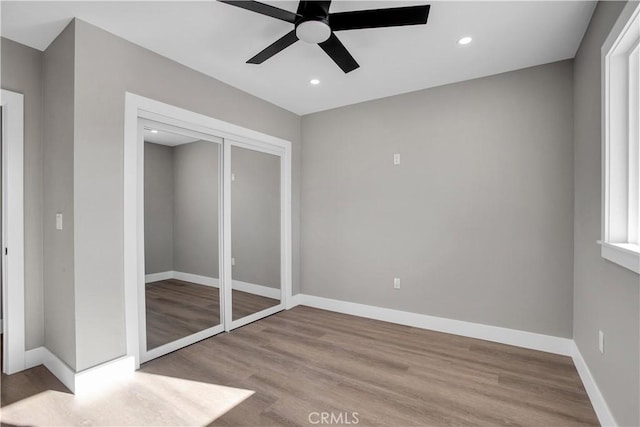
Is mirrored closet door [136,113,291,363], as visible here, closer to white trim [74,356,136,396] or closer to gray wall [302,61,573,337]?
white trim [74,356,136,396]

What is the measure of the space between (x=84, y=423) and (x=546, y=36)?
4.14 meters

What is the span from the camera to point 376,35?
2340 mm

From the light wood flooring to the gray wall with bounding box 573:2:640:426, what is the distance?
376mm

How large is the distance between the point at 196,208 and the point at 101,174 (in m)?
0.93

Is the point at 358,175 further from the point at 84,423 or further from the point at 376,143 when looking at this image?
the point at 84,423

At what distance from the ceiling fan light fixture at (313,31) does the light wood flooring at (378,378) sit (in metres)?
2.41

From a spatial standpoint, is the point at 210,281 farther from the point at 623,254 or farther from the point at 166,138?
the point at 623,254

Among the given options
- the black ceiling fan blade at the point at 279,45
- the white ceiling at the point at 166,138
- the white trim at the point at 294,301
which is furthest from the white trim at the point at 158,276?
the black ceiling fan blade at the point at 279,45

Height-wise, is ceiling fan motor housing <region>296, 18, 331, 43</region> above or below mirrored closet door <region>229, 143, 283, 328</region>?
above

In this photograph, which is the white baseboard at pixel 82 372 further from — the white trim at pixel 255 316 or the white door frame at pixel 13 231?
the white trim at pixel 255 316

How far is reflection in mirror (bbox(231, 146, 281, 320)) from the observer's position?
11.1ft

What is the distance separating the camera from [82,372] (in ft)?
6.98

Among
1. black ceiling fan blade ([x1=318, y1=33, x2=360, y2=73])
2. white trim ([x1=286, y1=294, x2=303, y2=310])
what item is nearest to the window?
black ceiling fan blade ([x1=318, y1=33, x2=360, y2=73])

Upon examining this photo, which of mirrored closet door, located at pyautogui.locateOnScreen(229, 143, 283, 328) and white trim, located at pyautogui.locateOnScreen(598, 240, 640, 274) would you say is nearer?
white trim, located at pyautogui.locateOnScreen(598, 240, 640, 274)
